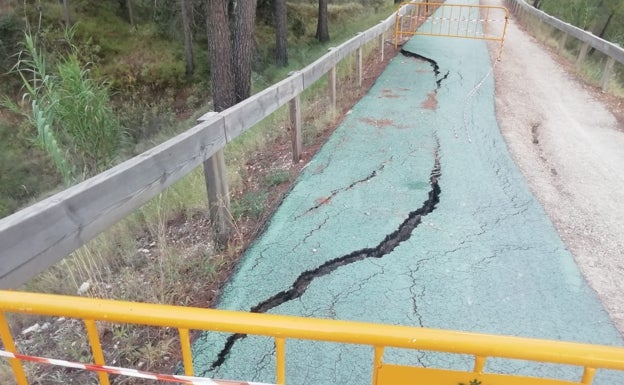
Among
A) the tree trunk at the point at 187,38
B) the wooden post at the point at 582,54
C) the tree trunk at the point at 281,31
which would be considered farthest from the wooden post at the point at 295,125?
the tree trunk at the point at 187,38

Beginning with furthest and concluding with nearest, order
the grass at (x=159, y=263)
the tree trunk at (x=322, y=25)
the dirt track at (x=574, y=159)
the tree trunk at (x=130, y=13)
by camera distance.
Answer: the tree trunk at (x=130, y=13) < the tree trunk at (x=322, y=25) < the dirt track at (x=574, y=159) < the grass at (x=159, y=263)

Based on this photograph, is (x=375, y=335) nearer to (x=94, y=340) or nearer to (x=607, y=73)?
(x=94, y=340)

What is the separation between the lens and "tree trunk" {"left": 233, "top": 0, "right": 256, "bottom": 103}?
9.55 metres

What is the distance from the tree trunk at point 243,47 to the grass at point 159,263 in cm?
389

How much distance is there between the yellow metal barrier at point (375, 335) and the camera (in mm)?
A: 1392

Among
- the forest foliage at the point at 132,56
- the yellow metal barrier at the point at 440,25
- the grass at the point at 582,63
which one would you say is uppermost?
the yellow metal barrier at the point at 440,25

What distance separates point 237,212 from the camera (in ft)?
14.4

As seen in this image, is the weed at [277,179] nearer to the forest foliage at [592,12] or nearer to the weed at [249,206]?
the weed at [249,206]

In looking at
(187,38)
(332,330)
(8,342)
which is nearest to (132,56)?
(187,38)

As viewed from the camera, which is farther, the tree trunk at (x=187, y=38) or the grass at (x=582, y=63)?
the tree trunk at (x=187, y=38)

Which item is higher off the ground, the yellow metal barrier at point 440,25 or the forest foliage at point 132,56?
the yellow metal barrier at point 440,25

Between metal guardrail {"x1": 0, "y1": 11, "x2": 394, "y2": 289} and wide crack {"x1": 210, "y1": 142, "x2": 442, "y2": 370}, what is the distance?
0.89 meters

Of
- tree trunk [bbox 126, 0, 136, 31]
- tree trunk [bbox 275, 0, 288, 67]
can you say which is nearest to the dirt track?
tree trunk [bbox 275, 0, 288, 67]

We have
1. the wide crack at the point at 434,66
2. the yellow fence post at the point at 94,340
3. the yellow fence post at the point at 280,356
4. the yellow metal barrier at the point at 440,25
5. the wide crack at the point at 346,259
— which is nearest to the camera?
the yellow fence post at the point at 280,356
